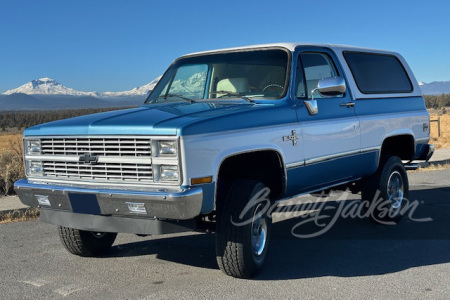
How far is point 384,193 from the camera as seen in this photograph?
23.1ft

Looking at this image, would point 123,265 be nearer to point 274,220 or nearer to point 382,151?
point 274,220

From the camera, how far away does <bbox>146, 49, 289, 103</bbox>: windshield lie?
5.76m

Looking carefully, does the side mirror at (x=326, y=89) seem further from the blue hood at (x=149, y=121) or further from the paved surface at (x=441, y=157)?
the paved surface at (x=441, y=157)

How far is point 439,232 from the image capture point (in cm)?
666

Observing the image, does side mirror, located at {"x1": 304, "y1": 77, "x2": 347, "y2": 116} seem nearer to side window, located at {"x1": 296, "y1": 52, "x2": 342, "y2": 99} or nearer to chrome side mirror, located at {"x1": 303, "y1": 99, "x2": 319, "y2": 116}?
chrome side mirror, located at {"x1": 303, "y1": 99, "x2": 319, "y2": 116}

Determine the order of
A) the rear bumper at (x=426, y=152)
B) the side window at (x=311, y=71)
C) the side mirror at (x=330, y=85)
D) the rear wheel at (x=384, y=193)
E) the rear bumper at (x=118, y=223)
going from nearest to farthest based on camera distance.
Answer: the rear bumper at (x=118, y=223)
the side mirror at (x=330, y=85)
the side window at (x=311, y=71)
the rear wheel at (x=384, y=193)
the rear bumper at (x=426, y=152)

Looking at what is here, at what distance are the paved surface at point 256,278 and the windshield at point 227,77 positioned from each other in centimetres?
162

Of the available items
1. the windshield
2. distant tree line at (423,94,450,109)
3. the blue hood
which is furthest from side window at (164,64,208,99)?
distant tree line at (423,94,450,109)

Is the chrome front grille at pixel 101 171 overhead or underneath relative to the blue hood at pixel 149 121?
underneath

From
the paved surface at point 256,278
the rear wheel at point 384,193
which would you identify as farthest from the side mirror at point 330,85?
the rear wheel at point 384,193

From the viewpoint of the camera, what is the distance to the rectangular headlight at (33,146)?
200 inches

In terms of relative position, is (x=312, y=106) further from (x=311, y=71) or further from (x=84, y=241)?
(x=84, y=241)

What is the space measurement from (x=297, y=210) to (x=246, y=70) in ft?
9.78

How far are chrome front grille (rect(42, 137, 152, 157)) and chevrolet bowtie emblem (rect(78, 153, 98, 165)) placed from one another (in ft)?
0.10
